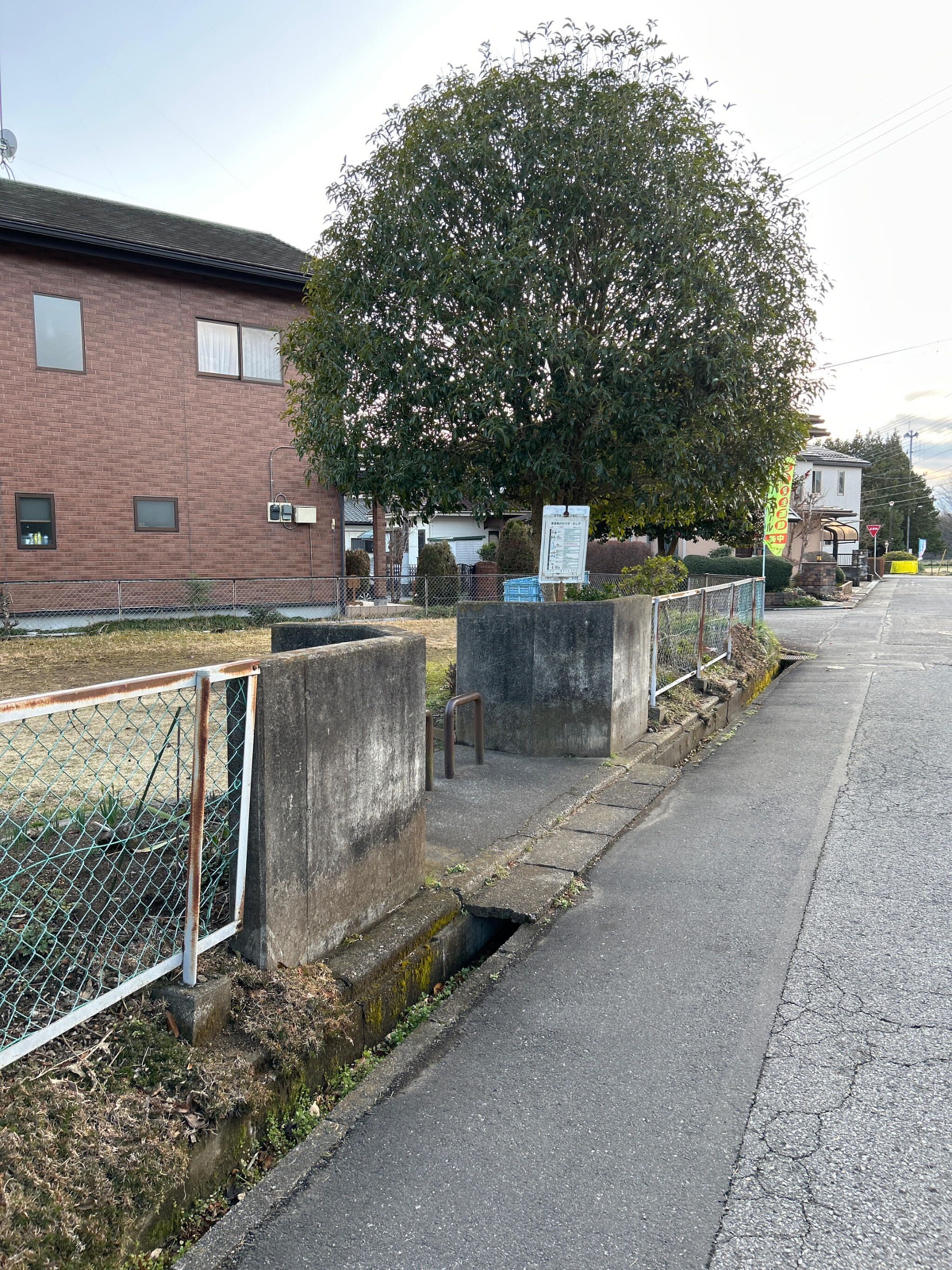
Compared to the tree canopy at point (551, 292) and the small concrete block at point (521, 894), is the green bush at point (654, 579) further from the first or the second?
the small concrete block at point (521, 894)

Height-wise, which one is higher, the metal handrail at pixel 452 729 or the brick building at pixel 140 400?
the brick building at pixel 140 400

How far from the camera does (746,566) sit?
93.7ft

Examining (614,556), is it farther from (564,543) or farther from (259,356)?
(564,543)

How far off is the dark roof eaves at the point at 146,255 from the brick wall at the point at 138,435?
26cm

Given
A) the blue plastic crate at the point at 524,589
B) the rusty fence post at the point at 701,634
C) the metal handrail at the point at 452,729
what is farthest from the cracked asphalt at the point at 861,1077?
the blue plastic crate at the point at 524,589

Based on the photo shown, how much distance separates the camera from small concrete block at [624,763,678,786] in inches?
252

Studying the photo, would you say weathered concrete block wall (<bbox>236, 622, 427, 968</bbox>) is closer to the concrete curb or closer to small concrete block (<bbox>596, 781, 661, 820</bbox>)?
the concrete curb

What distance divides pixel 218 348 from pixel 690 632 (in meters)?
13.6

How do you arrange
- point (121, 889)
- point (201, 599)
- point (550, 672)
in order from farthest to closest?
Answer: 1. point (201, 599)
2. point (550, 672)
3. point (121, 889)

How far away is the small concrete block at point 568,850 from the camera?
185 inches

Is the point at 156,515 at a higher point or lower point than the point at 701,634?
higher

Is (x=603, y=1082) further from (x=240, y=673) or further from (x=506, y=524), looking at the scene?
(x=506, y=524)

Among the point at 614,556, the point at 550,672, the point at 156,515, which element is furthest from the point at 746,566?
the point at 550,672

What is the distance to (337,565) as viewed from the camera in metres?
20.7
